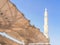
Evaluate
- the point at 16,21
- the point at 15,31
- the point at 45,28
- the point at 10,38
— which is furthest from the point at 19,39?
the point at 45,28

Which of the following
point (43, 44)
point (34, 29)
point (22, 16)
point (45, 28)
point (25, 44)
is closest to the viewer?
point (22, 16)

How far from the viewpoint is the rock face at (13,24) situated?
14125 mm

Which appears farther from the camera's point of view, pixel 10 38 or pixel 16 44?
pixel 16 44

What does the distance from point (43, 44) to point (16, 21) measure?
1489 centimetres

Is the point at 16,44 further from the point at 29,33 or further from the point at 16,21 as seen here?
the point at 16,21

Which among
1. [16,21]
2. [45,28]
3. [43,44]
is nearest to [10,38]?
[16,21]

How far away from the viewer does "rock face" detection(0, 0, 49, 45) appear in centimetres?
1412

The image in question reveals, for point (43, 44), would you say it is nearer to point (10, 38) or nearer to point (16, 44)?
point (16, 44)

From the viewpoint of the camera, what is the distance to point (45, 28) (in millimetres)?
40719

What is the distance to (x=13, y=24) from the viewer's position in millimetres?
17891

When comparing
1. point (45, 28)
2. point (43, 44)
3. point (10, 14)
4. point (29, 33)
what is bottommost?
point (10, 14)

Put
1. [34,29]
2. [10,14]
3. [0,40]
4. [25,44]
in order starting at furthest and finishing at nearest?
[25,44] → [34,29] → [0,40] → [10,14]

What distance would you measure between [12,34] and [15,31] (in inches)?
66.1

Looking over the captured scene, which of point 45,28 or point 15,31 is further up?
point 45,28
